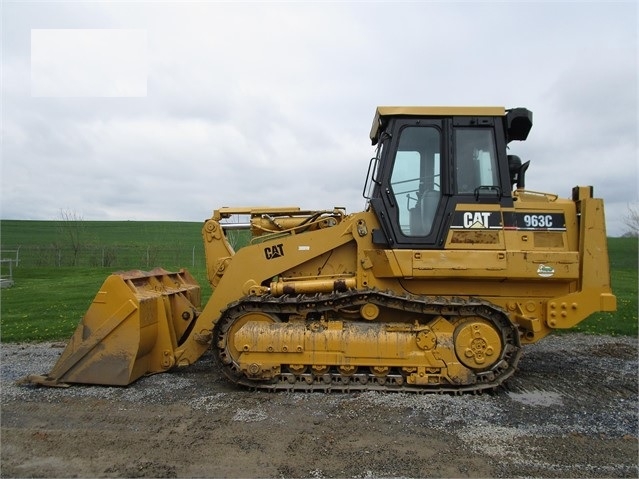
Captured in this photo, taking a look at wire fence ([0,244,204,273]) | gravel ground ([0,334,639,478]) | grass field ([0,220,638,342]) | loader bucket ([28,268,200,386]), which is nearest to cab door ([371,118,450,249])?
gravel ground ([0,334,639,478])

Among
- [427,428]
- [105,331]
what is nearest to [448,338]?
[427,428]

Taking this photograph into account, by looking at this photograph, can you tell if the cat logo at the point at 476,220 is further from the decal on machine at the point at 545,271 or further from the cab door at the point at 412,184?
the decal on machine at the point at 545,271

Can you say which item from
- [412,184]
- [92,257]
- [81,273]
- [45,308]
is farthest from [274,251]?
[92,257]

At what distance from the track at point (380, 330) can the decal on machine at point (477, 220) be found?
97cm

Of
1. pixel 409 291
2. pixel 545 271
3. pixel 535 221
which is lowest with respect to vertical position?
pixel 409 291

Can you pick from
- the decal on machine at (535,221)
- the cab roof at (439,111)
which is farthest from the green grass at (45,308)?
the decal on machine at (535,221)

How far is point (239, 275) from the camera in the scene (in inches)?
260

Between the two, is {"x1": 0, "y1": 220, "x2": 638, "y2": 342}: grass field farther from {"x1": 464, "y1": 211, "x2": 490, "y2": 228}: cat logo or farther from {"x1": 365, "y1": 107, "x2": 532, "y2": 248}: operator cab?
{"x1": 365, "y1": 107, "x2": 532, "y2": 248}: operator cab

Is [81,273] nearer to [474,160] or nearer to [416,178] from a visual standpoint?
[416,178]

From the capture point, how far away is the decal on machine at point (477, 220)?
19.9ft

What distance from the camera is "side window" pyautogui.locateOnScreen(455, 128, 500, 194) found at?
6.21m

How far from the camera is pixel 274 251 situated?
663 centimetres

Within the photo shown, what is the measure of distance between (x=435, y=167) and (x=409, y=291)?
68.6 inches

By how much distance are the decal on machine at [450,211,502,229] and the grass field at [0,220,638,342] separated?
629cm
